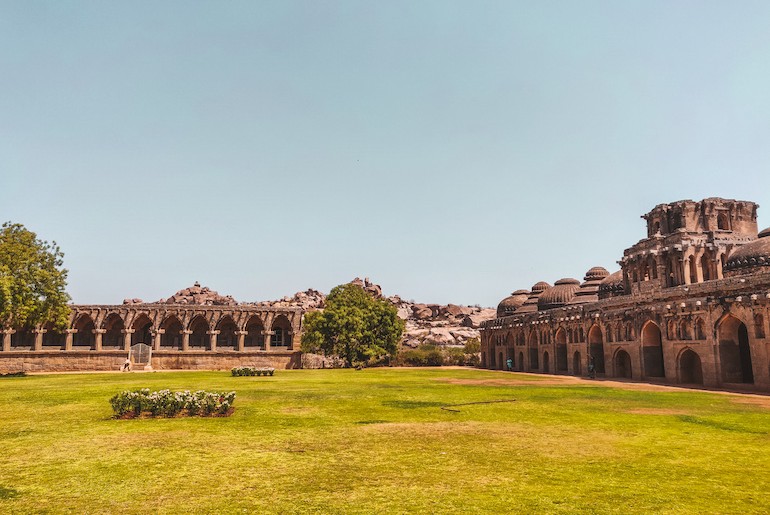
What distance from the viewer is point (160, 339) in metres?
67.1

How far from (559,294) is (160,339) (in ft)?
153

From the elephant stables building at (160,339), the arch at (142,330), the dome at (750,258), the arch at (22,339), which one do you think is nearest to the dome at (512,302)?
the elephant stables building at (160,339)

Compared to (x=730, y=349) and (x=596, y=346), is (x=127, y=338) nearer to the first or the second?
(x=596, y=346)

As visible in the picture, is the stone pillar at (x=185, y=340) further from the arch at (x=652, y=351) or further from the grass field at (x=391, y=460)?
the arch at (x=652, y=351)

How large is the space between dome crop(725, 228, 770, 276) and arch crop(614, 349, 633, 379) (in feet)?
30.0

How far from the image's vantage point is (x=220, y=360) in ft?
207

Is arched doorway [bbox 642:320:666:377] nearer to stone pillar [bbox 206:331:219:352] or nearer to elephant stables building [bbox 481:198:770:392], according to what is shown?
elephant stables building [bbox 481:198:770:392]

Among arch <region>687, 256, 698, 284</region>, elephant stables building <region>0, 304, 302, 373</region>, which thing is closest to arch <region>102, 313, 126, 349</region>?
elephant stables building <region>0, 304, 302, 373</region>

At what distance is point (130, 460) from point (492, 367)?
57.2 meters

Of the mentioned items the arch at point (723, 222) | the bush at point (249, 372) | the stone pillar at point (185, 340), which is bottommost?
the bush at point (249, 372)

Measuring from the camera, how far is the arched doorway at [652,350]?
37562mm

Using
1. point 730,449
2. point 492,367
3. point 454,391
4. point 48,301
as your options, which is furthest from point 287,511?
point 492,367

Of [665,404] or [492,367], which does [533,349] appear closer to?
[492,367]

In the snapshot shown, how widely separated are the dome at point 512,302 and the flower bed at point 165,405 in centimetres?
5417
